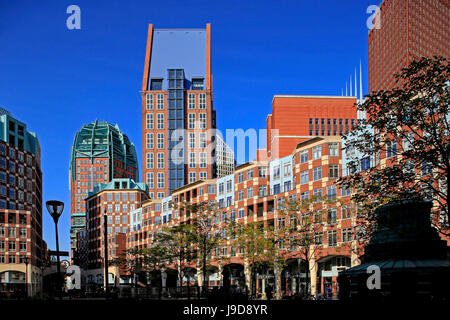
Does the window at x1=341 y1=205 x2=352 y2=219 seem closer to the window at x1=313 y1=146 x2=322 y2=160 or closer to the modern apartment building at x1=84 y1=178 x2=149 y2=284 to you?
the window at x1=313 y1=146 x2=322 y2=160

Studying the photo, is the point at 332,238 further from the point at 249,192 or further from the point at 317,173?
the point at 249,192

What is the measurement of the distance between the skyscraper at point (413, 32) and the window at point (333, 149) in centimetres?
10401

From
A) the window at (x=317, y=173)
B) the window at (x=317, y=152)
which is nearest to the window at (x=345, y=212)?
the window at (x=317, y=173)

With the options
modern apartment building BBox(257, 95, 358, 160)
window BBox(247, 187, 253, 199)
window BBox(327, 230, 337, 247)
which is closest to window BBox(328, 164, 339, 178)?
window BBox(327, 230, 337, 247)

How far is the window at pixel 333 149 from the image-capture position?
269 feet

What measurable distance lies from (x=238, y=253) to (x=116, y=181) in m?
92.1

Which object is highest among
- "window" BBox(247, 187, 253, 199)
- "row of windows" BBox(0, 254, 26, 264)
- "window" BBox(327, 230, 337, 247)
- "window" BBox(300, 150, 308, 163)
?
"window" BBox(300, 150, 308, 163)

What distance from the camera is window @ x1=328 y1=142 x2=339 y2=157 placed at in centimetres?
8188

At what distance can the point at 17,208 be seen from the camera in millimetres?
135875

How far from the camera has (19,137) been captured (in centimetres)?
14338

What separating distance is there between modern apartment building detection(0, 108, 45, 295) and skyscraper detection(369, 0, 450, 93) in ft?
357
